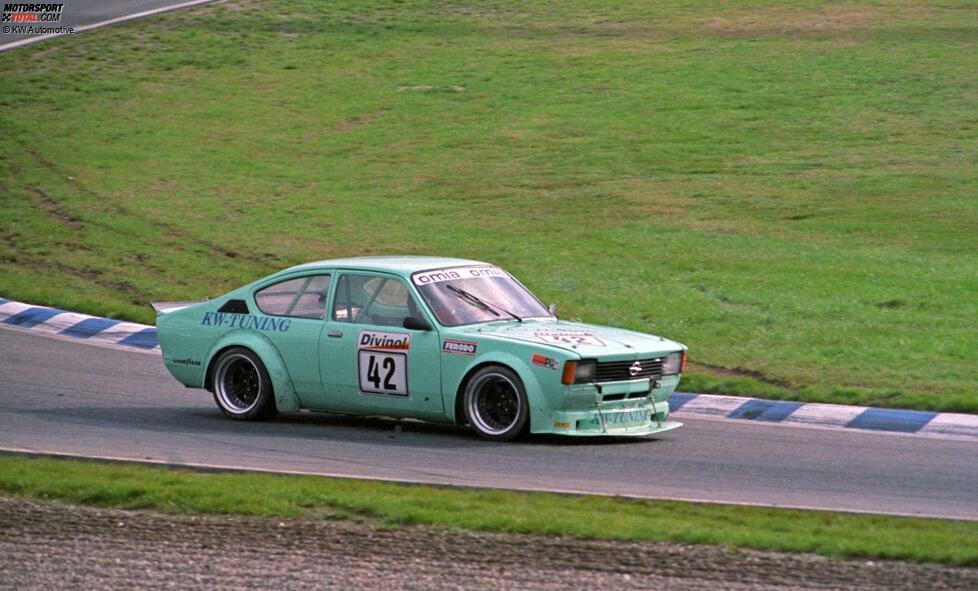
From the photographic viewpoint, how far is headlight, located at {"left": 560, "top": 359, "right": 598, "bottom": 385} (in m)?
9.38

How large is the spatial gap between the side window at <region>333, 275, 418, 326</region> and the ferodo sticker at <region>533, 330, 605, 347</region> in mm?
1014

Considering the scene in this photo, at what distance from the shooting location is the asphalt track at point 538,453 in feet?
27.5

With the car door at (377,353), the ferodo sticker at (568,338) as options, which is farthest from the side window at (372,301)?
the ferodo sticker at (568,338)

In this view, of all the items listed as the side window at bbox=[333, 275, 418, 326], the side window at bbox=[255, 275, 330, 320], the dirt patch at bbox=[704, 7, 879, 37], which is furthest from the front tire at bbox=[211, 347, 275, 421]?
the dirt patch at bbox=[704, 7, 879, 37]

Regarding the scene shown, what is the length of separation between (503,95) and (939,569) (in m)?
23.9

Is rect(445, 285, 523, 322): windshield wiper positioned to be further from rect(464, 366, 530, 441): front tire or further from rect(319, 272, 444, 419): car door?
rect(464, 366, 530, 441): front tire

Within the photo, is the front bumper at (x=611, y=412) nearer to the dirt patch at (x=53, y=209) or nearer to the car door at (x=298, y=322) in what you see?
the car door at (x=298, y=322)

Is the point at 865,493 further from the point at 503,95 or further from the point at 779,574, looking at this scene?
the point at 503,95

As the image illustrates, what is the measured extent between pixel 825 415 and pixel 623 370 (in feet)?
7.62

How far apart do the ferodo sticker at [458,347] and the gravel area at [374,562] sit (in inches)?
104

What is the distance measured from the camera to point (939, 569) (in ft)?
21.1

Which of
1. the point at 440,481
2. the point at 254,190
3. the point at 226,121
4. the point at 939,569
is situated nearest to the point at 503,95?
the point at 226,121

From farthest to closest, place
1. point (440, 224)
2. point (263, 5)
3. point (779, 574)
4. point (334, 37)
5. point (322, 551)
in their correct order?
point (263, 5), point (334, 37), point (440, 224), point (322, 551), point (779, 574)

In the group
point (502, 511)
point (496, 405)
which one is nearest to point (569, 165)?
point (496, 405)
